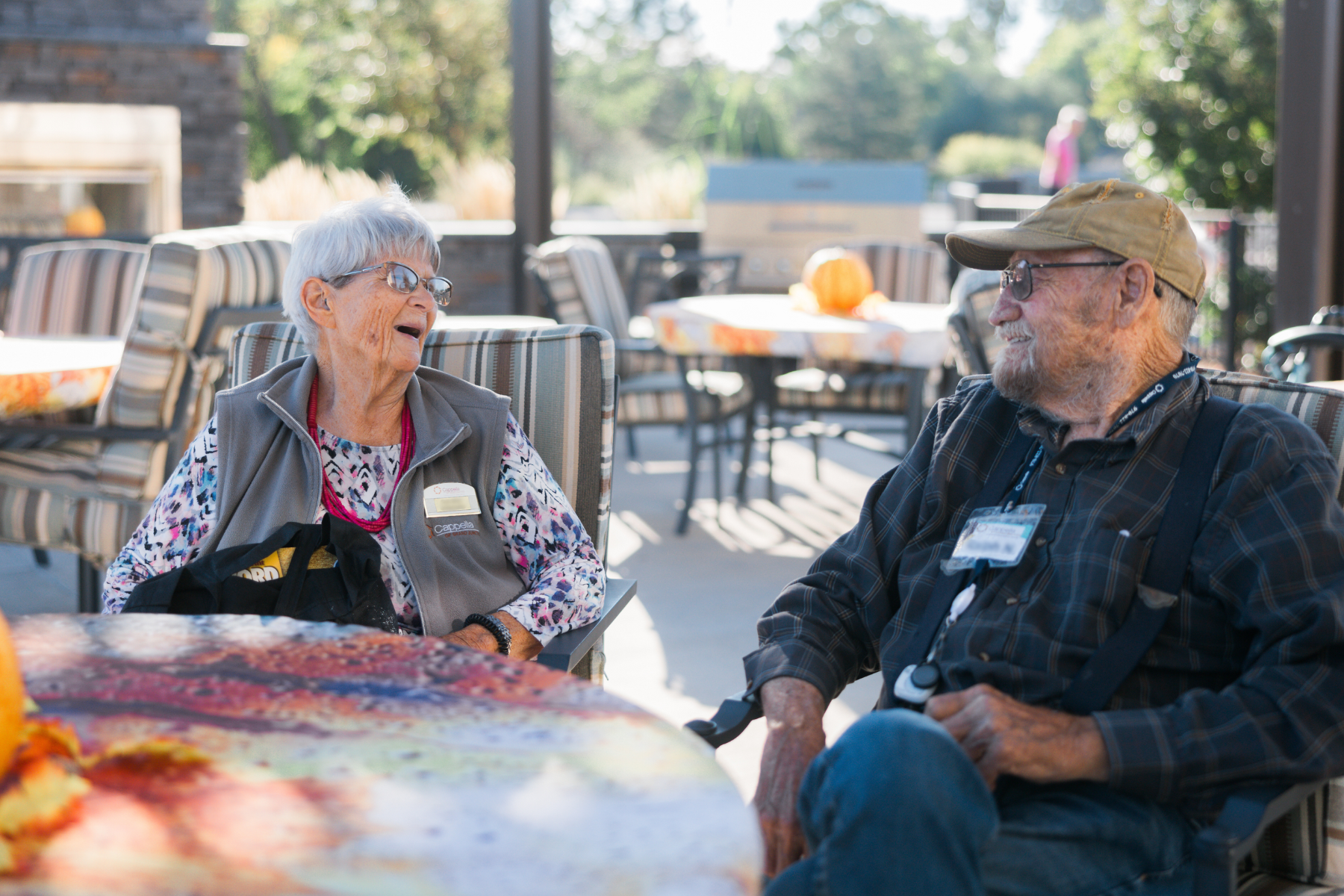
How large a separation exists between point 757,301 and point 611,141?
98.8 feet

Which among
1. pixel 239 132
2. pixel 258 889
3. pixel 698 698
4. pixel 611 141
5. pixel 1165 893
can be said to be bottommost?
pixel 698 698

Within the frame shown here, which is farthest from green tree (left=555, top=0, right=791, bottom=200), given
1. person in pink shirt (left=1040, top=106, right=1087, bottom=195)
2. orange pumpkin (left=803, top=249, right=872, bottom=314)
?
orange pumpkin (left=803, top=249, right=872, bottom=314)

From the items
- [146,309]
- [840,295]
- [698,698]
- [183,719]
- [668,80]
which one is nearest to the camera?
[183,719]

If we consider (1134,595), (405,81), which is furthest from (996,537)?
(405,81)

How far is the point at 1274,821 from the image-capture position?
1.36 metres

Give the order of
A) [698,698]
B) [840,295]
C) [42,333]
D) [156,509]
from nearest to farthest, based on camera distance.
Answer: [156,509] < [698,698] < [42,333] < [840,295]

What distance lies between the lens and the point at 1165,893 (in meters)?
1.43

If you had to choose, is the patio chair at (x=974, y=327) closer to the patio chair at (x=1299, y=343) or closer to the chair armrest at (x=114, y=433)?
the patio chair at (x=1299, y=343)

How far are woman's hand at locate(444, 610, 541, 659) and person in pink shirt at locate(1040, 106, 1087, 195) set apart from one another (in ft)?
40.5

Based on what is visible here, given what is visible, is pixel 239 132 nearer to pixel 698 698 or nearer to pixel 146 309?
pixel 146 309

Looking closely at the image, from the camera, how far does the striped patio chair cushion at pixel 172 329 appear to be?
289cm

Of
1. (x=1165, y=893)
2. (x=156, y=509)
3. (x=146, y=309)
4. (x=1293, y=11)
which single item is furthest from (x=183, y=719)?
(x=1293, y=11)

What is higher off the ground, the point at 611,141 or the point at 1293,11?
the point at 611,141

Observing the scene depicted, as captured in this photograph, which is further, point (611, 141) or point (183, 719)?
point (611, 141)
